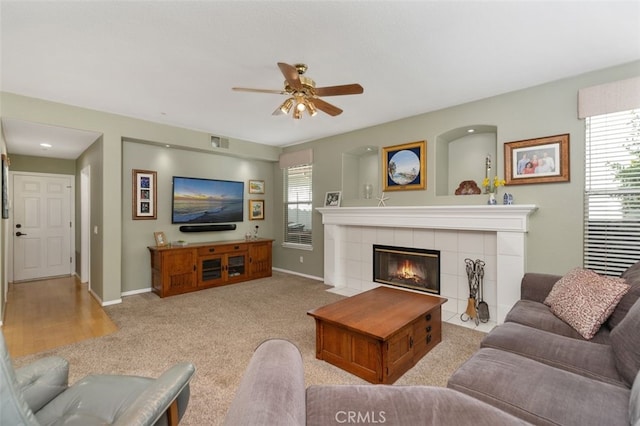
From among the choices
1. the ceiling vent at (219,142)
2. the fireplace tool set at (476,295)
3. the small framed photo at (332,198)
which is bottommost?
the fireplace tool set at (476,295)

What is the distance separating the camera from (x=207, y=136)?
5.06 metres

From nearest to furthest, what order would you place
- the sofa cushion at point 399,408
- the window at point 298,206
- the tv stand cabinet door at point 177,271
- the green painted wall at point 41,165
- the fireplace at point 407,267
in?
the sofa cushion at point 399,408
the fireplace at point 407,267
the tv stand cabinet door at point 177,271
the green painted wall at point 41,165
the window at point 298,206

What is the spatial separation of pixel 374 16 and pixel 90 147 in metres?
4.90

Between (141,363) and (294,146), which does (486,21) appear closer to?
(141,363)

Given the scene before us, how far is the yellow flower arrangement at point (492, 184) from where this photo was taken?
339 cm

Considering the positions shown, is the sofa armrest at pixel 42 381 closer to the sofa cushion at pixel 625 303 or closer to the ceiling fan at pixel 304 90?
the ceiling fan at pixel 304 90

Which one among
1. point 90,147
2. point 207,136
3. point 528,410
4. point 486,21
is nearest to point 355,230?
point 207,136

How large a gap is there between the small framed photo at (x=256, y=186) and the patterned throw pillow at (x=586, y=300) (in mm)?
5037

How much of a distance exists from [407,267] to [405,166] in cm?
147

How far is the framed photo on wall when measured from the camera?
4082mm

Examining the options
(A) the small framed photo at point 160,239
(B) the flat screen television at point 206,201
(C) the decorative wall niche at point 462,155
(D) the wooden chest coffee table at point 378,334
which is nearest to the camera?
(D) the wooden chest coffee table at point 378,334

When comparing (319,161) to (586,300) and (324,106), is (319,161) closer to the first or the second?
(324,106)

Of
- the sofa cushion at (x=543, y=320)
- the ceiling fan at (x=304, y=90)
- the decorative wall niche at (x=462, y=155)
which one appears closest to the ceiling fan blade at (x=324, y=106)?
the ceiling fan at (x=304, y=90)

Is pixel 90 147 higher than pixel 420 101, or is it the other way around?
pixel 420 101
